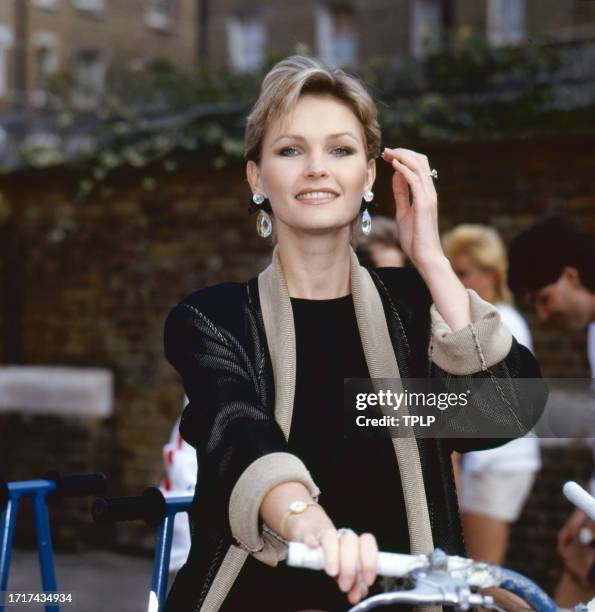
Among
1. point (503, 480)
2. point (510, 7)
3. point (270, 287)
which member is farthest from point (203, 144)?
point (510, 7)

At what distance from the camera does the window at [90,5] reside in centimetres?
2686

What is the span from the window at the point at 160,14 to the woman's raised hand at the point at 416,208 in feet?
88.8

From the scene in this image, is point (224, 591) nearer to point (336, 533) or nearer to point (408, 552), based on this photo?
point (408, 552)

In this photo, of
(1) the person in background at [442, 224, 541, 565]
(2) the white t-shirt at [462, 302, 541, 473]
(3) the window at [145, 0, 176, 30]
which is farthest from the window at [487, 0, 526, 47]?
(1) the person in background at [442, 224, 541, 565]

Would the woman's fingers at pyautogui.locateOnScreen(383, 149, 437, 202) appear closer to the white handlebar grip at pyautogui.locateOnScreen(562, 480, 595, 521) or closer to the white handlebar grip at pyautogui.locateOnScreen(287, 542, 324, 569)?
the white handlebar grip at pyautogui.locateOnScreen(562, 480, 595, 521)

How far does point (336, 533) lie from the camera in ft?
4.65

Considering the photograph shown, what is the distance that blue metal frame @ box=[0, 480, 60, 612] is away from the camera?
2.57m

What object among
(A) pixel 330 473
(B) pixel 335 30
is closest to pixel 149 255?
(A) pixel 330 473

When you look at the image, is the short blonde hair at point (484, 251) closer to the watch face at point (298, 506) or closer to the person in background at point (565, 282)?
the person in background at point (565, 282)

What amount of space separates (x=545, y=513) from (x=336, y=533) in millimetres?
4718

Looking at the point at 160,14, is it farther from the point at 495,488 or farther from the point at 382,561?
the point at 382,561

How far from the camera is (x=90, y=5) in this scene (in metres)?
27.2

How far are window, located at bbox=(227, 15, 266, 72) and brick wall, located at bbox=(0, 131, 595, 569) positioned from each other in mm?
16688

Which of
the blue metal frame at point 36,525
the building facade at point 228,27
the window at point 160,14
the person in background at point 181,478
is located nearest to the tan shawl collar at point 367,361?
the blue metal frame at point 36,525
